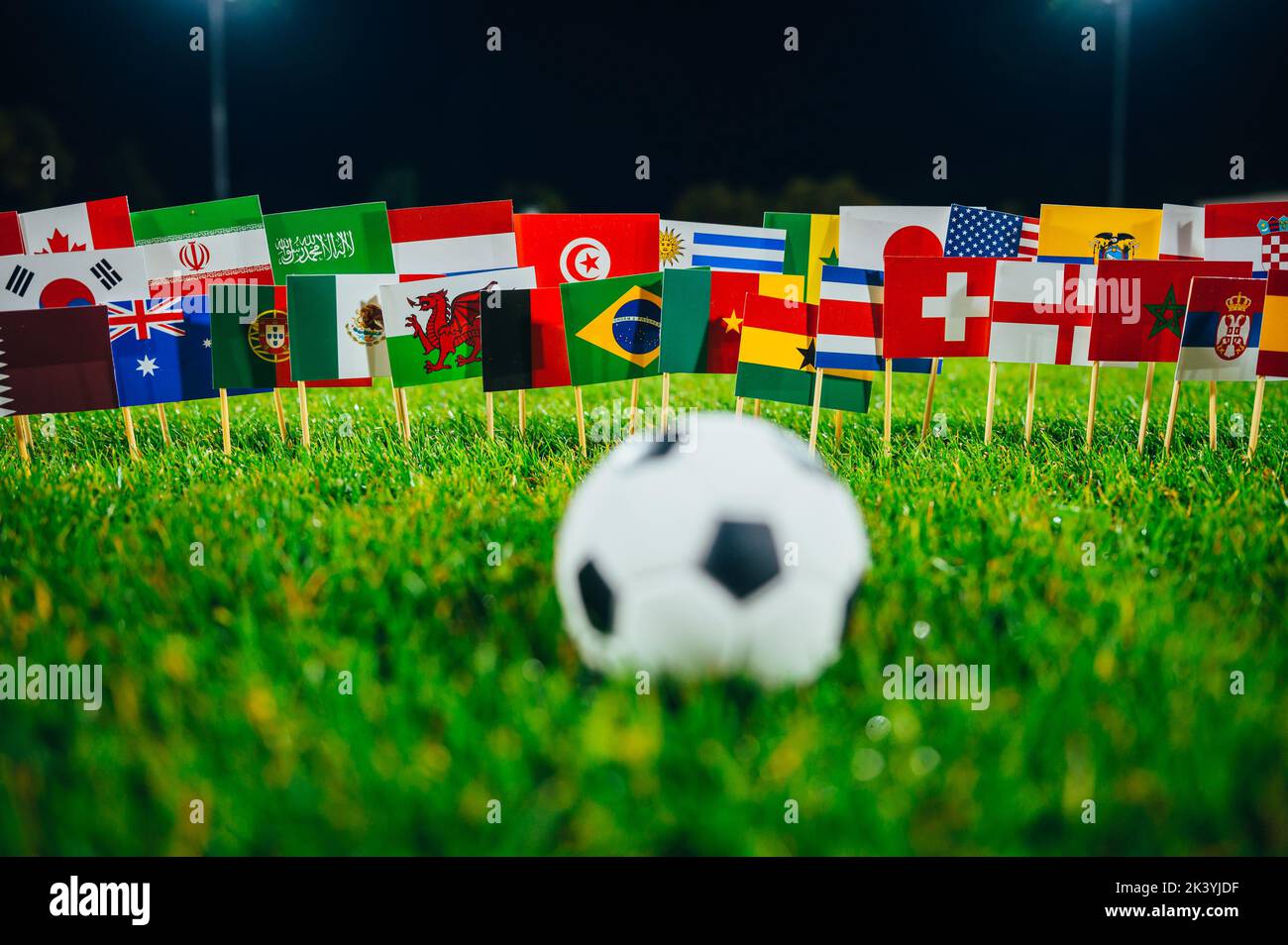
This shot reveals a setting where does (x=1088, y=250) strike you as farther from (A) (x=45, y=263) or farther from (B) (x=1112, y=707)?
(A) (x=45, y=263)

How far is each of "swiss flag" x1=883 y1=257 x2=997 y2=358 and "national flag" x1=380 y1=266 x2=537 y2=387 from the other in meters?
2.73

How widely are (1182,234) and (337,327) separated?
760 centimetres

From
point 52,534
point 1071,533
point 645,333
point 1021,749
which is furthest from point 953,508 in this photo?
point 52,534

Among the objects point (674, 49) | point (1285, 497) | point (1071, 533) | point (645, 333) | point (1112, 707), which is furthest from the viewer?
point (674, 49)

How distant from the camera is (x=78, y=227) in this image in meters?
7.18

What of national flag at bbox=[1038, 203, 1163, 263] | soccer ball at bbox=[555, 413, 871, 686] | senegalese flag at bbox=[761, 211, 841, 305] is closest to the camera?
soccer ball at bbox=[555, 413, 871, 686]

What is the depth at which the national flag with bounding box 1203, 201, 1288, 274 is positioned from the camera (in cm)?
724

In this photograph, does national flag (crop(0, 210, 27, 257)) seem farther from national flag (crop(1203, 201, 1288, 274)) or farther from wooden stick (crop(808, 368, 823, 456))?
national flag (crop(1203, 201, 1288, 274))

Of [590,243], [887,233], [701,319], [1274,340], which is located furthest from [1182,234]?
[590,243]

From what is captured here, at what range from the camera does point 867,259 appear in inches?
276

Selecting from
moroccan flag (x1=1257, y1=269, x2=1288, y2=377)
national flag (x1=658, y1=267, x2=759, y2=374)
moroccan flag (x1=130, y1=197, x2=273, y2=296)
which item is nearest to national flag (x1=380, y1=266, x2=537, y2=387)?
national flag (x1=658, y1=267, x2=759, y2=374)

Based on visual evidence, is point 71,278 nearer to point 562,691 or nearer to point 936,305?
point 562,691

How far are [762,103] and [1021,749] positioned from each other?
23853mm

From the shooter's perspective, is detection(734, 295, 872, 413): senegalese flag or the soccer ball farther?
detection(734, 295, 872, 413): senegalese flag
